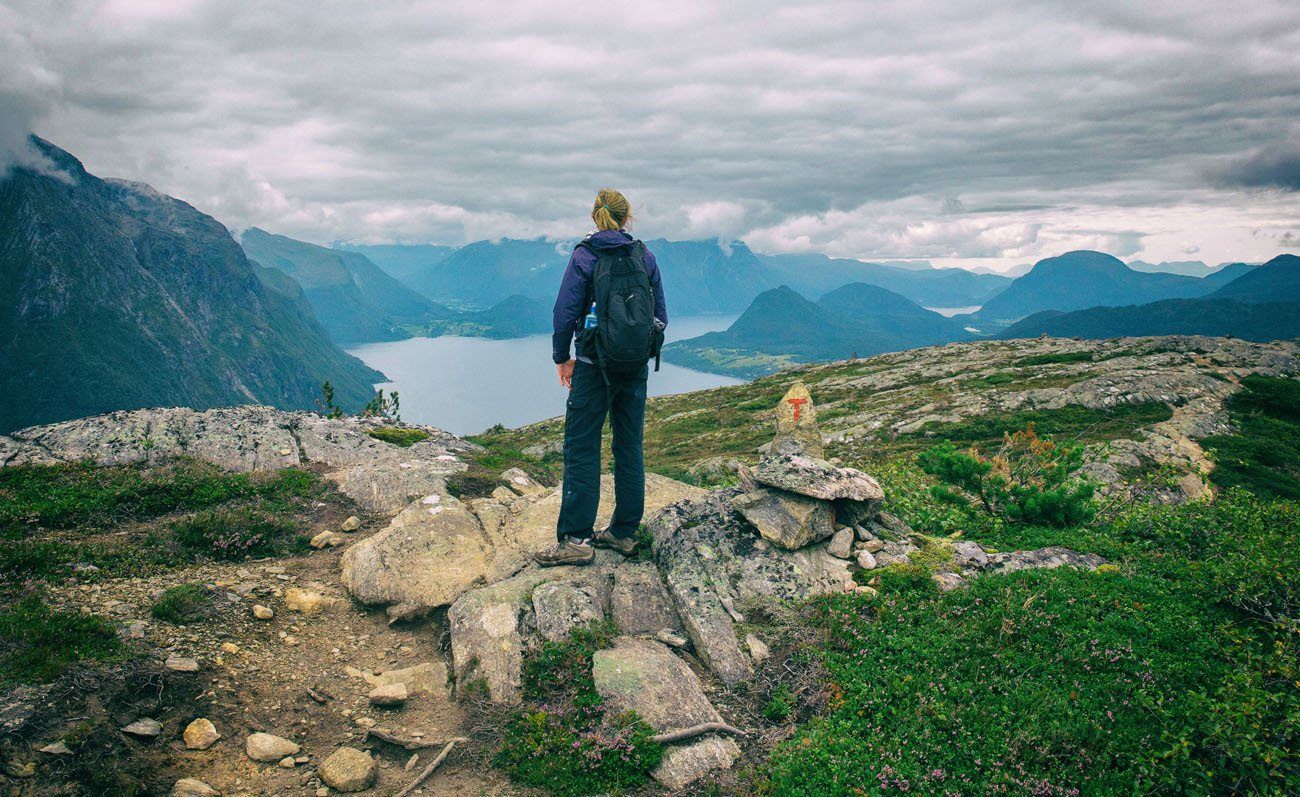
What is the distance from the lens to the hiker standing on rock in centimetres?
842

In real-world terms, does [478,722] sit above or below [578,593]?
below

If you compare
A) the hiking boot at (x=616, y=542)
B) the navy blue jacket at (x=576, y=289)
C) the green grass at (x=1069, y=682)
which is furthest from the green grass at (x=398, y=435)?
the green grass at (x=1069, y=682)

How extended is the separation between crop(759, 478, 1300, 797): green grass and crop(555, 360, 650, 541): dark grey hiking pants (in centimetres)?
323

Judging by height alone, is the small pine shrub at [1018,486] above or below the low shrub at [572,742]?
above

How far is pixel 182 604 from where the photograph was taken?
8.04 meters

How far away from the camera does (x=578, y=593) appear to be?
345 inches

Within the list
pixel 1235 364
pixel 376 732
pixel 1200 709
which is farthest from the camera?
pixel 1235 364

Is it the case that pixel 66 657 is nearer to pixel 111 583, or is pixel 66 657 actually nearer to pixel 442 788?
pixel 111 583

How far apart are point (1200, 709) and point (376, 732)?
8.35 metres

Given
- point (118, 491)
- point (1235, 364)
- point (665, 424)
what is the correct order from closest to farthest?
point (118, 491) < point (1235, 364) < point (665, 424)

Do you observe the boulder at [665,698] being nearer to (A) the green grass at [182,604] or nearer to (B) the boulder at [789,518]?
(B) the boulder at [789,518]

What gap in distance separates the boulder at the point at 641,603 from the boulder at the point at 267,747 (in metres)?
3.96

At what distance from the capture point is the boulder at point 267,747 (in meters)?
6.38

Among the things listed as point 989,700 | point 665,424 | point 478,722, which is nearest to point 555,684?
Result: point 478,722
